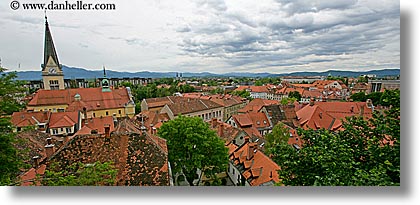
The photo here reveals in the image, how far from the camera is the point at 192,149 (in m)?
4.65

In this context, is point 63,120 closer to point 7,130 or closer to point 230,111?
point 7,130

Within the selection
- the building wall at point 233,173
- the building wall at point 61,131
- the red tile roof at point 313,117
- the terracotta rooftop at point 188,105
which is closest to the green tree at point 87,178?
the building wall at point 233,173

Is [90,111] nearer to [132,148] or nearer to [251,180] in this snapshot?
[132,148]

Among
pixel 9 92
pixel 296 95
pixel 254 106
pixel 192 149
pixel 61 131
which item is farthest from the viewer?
pixel 296 95

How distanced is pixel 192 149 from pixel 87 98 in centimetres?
836

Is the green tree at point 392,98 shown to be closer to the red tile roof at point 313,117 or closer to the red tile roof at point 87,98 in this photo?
the red tile roof at point 313,117

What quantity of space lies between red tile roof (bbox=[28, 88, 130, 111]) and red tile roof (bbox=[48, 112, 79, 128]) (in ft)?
3.34

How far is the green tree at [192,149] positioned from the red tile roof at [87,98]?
5899 mm

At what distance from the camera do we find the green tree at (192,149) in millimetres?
4617

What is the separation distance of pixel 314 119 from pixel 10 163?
24.6 feet

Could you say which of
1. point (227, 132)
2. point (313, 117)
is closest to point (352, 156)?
point (227, 132)

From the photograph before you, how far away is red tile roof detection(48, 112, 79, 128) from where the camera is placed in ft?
24.8

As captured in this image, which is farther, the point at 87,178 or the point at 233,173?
the point at 233,173

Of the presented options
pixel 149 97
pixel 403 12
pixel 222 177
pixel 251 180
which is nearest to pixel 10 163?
pixel 251 180
